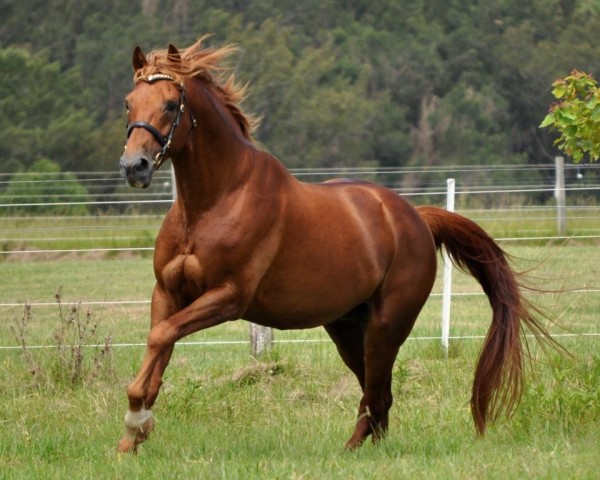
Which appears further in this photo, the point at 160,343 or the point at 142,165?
the point at 160,343

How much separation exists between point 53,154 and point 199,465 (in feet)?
113

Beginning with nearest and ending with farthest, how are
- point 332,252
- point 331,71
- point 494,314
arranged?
1. point 332,252
2. point 494,314
3. point 331,71

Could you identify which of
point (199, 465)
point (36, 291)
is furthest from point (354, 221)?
point (36, 291)

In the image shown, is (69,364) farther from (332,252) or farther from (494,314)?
(494,314)

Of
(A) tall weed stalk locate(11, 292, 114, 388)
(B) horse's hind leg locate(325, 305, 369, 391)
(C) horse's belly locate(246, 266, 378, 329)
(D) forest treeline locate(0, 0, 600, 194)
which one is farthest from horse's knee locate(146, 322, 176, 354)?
(D) forest treeline locate(0, 0, 600, 194)

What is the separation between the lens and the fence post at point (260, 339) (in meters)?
9.39

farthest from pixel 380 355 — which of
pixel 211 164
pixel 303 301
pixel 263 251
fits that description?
pixel 211 164

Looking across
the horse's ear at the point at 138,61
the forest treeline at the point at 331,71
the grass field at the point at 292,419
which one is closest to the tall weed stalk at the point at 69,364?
the grass field at the point at 292,419

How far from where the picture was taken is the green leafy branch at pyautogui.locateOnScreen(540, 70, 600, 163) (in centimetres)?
706

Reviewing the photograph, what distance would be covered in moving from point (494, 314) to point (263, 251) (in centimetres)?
195

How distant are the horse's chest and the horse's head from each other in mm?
474

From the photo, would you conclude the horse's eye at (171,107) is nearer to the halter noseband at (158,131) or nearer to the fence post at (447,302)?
the halter noseband at (158,131)

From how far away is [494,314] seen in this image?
749 cm

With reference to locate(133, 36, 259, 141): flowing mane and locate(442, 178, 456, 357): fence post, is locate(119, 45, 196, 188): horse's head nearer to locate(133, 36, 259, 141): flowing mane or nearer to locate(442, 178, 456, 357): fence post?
locate(133, 36, 259, 141): flowing mane
